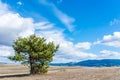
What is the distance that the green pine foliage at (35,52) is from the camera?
76.1 m

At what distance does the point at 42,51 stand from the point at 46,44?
8.70 ft

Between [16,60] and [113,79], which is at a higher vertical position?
[16,60]

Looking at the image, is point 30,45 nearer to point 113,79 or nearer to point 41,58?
point 41,58

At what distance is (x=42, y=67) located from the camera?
78375mm

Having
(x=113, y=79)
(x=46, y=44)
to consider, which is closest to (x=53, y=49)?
(x=46, y=44)

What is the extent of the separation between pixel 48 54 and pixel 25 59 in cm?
649

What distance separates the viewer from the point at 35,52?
7675 centimetres

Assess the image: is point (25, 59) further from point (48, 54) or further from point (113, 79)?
point (113, 79)

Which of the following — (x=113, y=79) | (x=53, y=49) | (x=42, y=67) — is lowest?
(x=113, y=79)

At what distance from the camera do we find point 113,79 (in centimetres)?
4378

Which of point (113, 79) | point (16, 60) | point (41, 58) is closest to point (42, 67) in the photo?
point (41, 58)

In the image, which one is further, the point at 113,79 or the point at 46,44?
the point at 46,44

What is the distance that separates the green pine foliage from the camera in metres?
76.1

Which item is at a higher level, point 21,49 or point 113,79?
point 21,49
